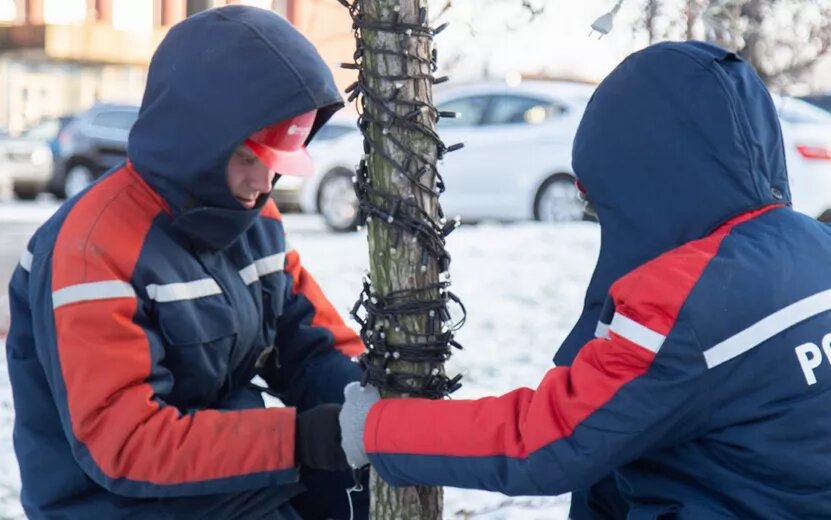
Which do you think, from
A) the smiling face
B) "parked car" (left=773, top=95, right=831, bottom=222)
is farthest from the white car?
the smiling face

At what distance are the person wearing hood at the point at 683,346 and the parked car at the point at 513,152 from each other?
331 inches

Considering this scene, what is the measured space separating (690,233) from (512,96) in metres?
9.33

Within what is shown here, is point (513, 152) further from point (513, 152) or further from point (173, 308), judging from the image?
point (173, 308)

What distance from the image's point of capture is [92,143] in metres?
16.5

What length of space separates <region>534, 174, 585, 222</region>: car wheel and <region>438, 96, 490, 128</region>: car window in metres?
0.95

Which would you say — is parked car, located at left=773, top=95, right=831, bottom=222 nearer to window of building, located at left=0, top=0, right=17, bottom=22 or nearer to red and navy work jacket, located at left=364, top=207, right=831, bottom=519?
red and navy work jacket, located at left=364, top=207, right=831, bottom=519

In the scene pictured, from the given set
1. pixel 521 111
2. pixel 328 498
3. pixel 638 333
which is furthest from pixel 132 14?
pixel 638 333

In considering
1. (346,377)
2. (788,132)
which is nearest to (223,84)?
(346,377)

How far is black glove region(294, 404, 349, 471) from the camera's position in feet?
7.23

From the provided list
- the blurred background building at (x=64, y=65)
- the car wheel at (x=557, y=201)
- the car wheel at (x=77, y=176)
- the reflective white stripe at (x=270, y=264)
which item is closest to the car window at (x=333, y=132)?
the car wheel at (x=557, y=201)

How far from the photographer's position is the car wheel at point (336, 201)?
1152cm

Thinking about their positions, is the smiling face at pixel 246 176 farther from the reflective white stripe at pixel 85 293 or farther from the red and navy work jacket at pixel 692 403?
the red and navy work jacket at pixel 692 403

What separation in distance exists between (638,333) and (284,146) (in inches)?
34.6

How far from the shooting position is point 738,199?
192 centimetres
